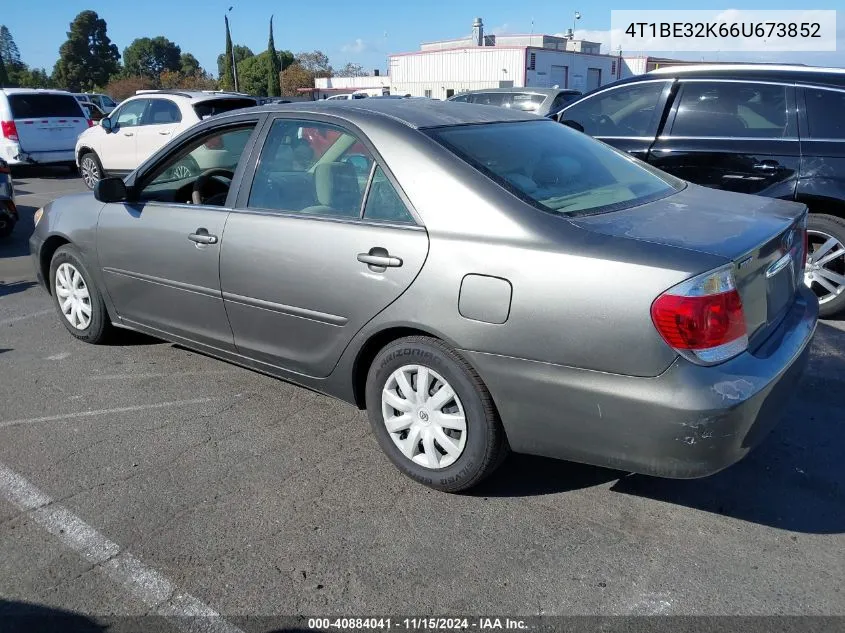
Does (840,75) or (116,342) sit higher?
(840,75)

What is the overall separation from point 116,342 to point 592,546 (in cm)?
367

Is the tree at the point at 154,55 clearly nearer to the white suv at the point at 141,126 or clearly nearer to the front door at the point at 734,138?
the white suv at the point at 141,126

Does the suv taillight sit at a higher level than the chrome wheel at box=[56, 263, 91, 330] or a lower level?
higher

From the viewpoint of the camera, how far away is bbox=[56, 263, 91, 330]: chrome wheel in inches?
197

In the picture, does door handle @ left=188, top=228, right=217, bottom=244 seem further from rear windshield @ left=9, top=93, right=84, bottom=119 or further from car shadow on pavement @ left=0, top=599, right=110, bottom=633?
rear windshield @ left=9, top=93, right=84, bottom=119

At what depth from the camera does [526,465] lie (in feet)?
11.6

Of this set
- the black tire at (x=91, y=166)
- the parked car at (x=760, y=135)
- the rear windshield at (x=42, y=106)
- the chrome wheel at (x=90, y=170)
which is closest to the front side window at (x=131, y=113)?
the black tire at (x=91, y=166)

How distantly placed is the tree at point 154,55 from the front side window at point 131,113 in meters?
91.3

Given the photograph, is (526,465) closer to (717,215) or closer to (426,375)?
(426,375)

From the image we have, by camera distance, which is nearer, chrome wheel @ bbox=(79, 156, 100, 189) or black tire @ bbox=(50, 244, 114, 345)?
black tire @ bbox=(50, 244, 114, 345)

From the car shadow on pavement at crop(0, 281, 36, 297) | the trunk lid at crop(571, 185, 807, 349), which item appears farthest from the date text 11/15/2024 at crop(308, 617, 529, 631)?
the car shadow on pavement at crop(0, 281, 36, 297)

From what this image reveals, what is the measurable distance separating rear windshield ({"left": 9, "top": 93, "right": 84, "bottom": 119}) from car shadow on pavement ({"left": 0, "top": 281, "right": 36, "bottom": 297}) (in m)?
9.31

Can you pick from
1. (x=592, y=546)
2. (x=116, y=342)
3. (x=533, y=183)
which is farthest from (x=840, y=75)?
(x=116, y=342)

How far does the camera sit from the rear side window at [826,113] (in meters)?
5.29
